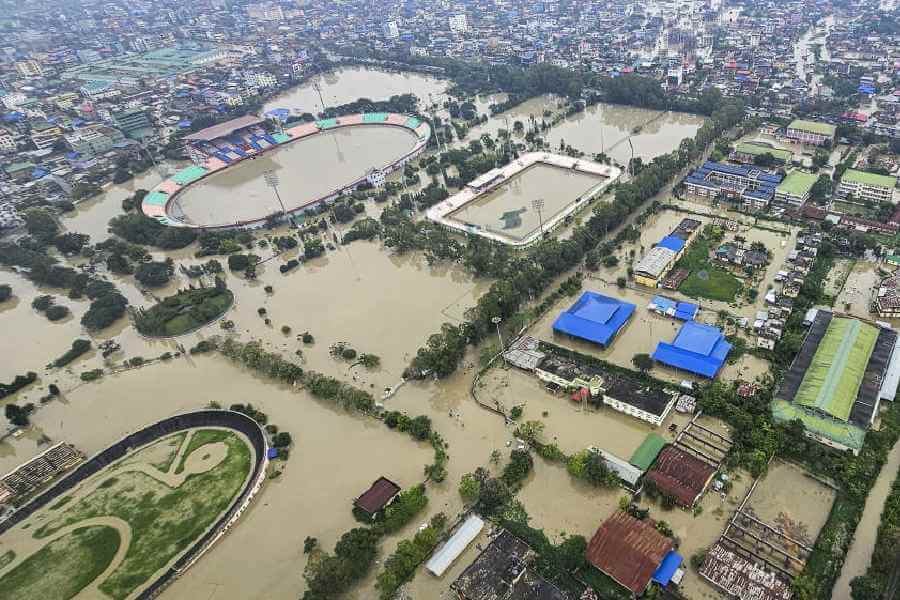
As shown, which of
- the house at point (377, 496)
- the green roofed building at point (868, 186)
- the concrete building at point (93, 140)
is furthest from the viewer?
the concrete building at point (93, 140)

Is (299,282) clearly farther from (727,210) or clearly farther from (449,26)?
(449,26)

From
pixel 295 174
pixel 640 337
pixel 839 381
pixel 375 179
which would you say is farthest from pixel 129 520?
pixel 295 174

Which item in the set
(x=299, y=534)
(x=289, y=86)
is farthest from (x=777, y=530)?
(x=289, y=86)

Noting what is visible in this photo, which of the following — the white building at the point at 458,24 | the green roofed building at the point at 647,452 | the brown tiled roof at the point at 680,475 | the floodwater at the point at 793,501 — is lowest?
the floodwater at the point at 793,501

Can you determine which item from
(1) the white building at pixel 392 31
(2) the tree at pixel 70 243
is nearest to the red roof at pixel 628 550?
(2) the tree at pixel 70 243

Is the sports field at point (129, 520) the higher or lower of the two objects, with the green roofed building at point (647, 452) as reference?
higher

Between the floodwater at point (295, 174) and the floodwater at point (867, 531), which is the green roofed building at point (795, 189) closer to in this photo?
the floodwater at point (867, 531)

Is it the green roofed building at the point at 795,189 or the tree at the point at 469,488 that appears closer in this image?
the tree at the point at 469,488
